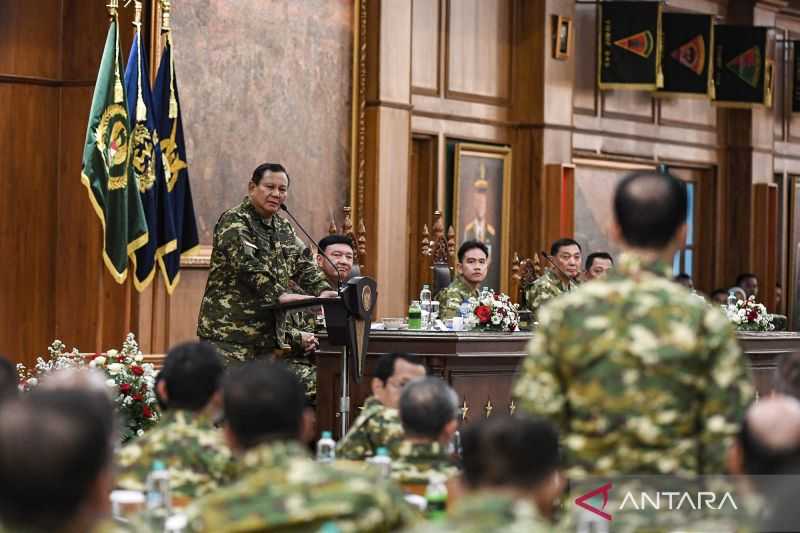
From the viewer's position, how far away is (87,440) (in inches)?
93.5

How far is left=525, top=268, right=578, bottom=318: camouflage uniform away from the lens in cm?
1044

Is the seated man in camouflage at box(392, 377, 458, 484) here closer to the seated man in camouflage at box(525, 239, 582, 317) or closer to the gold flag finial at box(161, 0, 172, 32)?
the gold flag finial at box(161, 0, 172, 32)

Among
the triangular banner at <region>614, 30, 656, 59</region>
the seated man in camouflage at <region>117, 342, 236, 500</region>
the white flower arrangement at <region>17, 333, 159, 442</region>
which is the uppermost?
the triangular banner at <region>614, 30, 656, 59</region>

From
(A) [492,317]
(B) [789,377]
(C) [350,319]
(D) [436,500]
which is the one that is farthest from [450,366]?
(B) [789,377]

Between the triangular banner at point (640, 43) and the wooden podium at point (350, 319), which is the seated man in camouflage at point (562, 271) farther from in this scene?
the triangular banner at point (640, 43)

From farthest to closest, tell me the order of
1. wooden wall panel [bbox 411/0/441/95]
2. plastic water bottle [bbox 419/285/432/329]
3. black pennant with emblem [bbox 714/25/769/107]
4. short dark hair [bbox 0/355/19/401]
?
black pennant with emblem [bbox 714/25/769/107] → wooden wall panel [bbox 411/0/441/95] → plastic water bottle [bbox 419/285/432/329] → short dark hair [bbox 0/355/19/401]

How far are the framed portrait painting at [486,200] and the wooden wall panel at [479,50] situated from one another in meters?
0.53

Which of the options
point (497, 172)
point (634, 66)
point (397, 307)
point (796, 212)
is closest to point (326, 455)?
point (397, 307)

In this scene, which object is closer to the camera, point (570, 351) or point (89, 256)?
point (570, 351)

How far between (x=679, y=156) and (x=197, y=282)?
7514mm

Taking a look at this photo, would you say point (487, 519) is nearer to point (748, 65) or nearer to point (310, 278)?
point (310, 278)

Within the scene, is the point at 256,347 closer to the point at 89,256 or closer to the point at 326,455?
the point at 89,256

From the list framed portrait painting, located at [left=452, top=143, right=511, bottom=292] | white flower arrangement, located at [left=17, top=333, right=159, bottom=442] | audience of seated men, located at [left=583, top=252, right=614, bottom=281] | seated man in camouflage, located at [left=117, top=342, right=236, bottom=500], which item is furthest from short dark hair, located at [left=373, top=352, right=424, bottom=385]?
framed portrait painting, located at [left=452, top=143, right=511, bottom=292]

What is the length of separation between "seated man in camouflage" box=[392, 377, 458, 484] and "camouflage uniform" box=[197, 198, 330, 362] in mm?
3301
